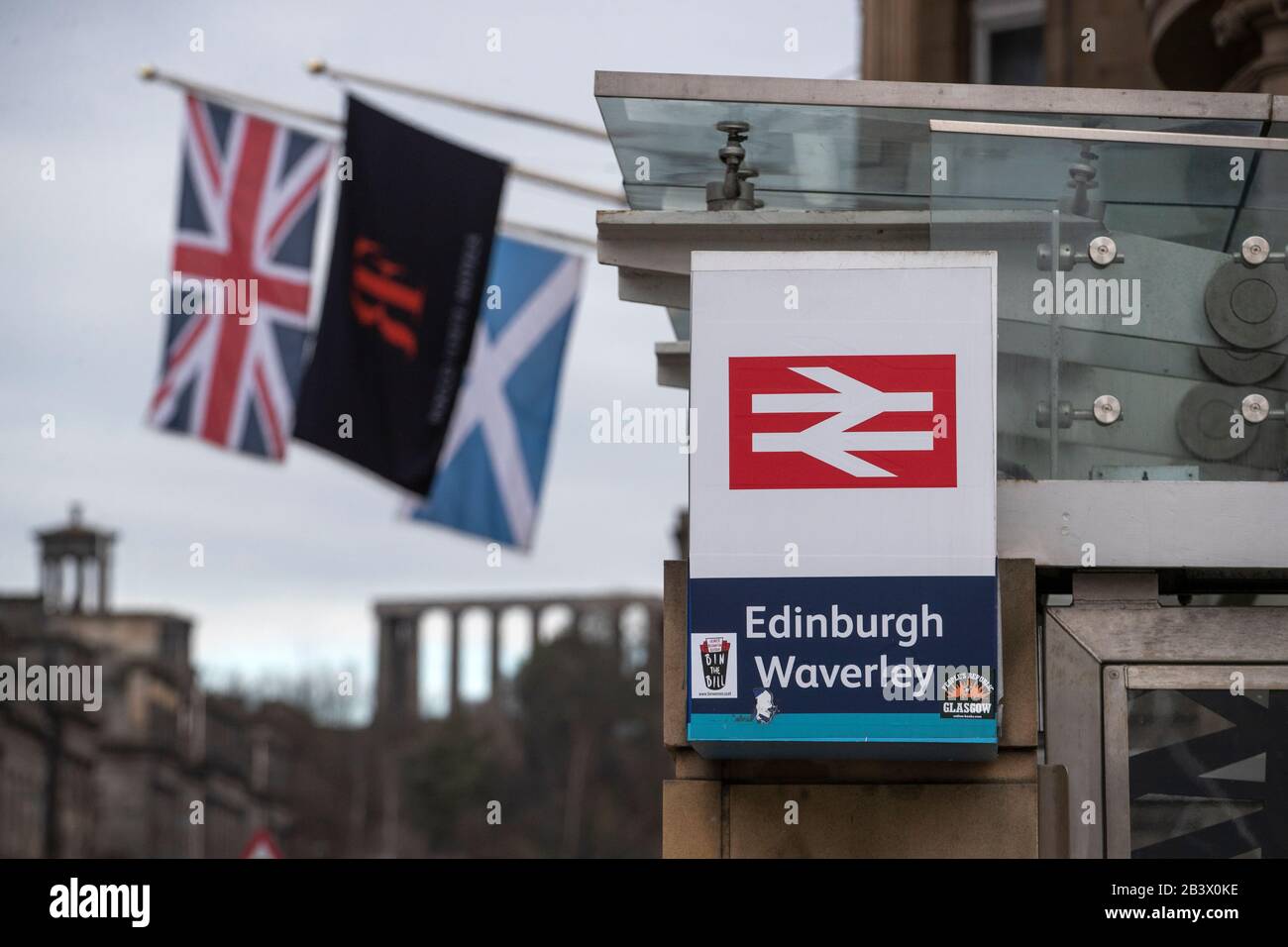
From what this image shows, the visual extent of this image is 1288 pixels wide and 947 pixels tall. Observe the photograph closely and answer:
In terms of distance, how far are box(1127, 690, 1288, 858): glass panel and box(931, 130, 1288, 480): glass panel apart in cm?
94

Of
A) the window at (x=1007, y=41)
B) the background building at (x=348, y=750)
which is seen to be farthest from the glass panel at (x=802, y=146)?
the background building at (x=348, y=750)

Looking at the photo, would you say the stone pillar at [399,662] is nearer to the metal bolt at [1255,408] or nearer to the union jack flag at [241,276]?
the union jack flag at [241,276]

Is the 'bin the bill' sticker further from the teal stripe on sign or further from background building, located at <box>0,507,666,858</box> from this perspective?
background building, located at <box>0,507,666,858</box>

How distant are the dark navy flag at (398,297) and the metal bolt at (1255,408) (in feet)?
40.7

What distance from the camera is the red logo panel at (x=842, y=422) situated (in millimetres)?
7977

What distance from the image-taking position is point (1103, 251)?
348 inches

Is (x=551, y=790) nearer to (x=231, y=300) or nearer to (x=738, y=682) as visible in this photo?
(x=231, y=300)

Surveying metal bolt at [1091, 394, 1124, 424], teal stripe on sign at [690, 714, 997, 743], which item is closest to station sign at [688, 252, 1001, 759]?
teal stripe on sign at [690, 714, 997, 743]

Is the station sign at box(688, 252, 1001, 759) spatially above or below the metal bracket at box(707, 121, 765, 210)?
below

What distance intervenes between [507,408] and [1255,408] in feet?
49.1

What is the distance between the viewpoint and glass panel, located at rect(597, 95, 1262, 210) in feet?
29.7

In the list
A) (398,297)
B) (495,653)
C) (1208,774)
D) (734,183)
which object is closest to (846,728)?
(1208,774)
